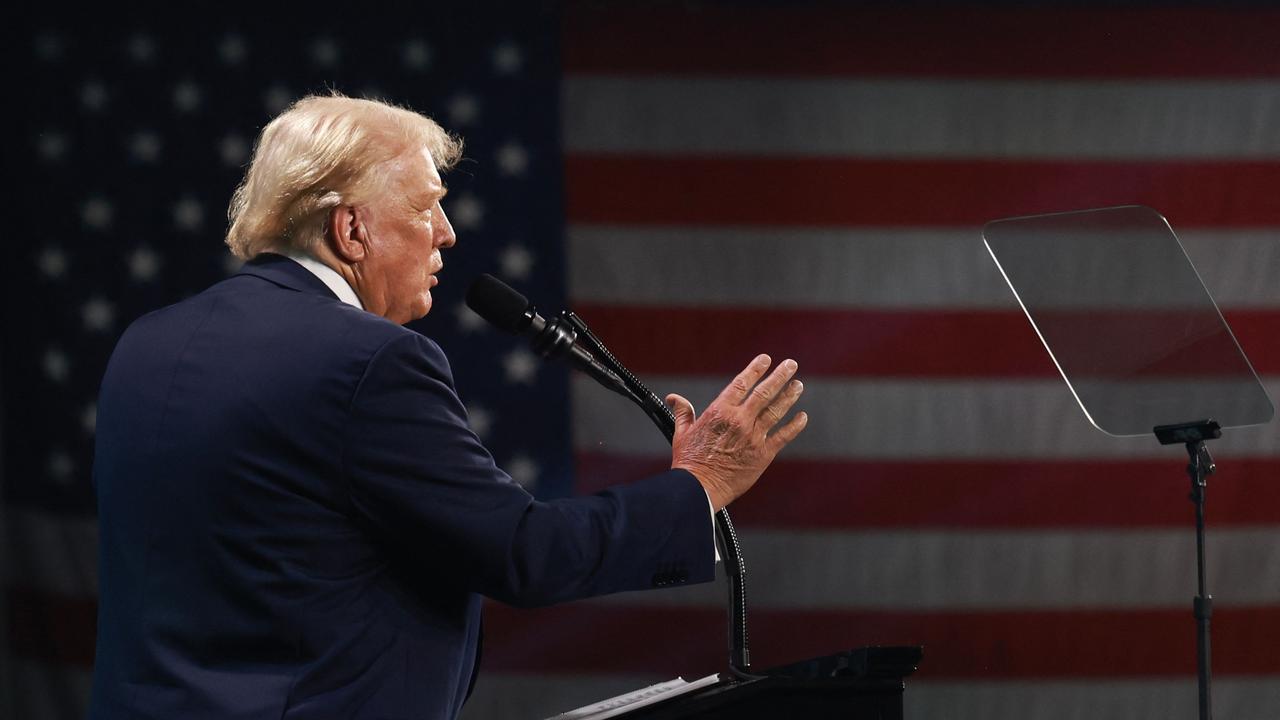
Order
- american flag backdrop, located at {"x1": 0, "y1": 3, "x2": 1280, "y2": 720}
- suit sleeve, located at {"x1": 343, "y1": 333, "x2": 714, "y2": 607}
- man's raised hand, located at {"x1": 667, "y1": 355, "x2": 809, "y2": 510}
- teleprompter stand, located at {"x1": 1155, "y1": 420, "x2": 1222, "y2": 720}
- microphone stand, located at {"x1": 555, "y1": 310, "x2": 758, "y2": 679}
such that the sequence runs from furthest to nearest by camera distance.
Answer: american flag backdrop, located at {"x1": 0, "y1": 3, "x2": 1280, "y2": 720}, teleprompter stand, located at {"x1": 1155, "y1": 420, "x2": 1222, "y2": 720}, microphone stand, located at {"x1": 555, "y1": 310, "x2": 758, "y2": 679}, man's raised hand, located at {"x1": 667, "y1": 355, "x2": 809, "y2": 510}, suit sleeve, located at {"x1": 343, "y1": 333, "x2": 714, "y2": 607}

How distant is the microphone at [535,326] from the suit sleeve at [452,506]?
23cm

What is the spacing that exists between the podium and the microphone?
342 millimetres

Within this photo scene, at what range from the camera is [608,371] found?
3.83ft

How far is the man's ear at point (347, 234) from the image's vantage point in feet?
3.55

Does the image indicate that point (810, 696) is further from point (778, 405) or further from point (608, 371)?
point (608, 371)

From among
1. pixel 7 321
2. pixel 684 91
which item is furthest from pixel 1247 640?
pixel 7 321

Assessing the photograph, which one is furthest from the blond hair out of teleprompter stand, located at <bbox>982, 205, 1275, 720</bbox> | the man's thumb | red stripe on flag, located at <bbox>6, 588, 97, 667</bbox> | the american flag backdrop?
red stripe on flag, located at <bbox>6, 588, 97, 667</bbox>

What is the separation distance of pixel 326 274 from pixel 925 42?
178 cm

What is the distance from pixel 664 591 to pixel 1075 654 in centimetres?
93

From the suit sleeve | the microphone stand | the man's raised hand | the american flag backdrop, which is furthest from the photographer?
the american flag backdrop

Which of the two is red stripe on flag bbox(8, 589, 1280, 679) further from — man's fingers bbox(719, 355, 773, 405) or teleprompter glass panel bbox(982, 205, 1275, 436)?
man's fingers bbox(719, 355, 773, 405)

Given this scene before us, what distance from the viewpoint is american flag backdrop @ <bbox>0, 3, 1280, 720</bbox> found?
242 centimetres

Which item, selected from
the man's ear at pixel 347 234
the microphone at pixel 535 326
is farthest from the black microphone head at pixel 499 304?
the man's ear at pixel 347 234

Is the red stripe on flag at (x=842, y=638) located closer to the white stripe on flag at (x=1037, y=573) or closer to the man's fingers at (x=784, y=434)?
the white stripe on flag at (x=1037, y=573)
